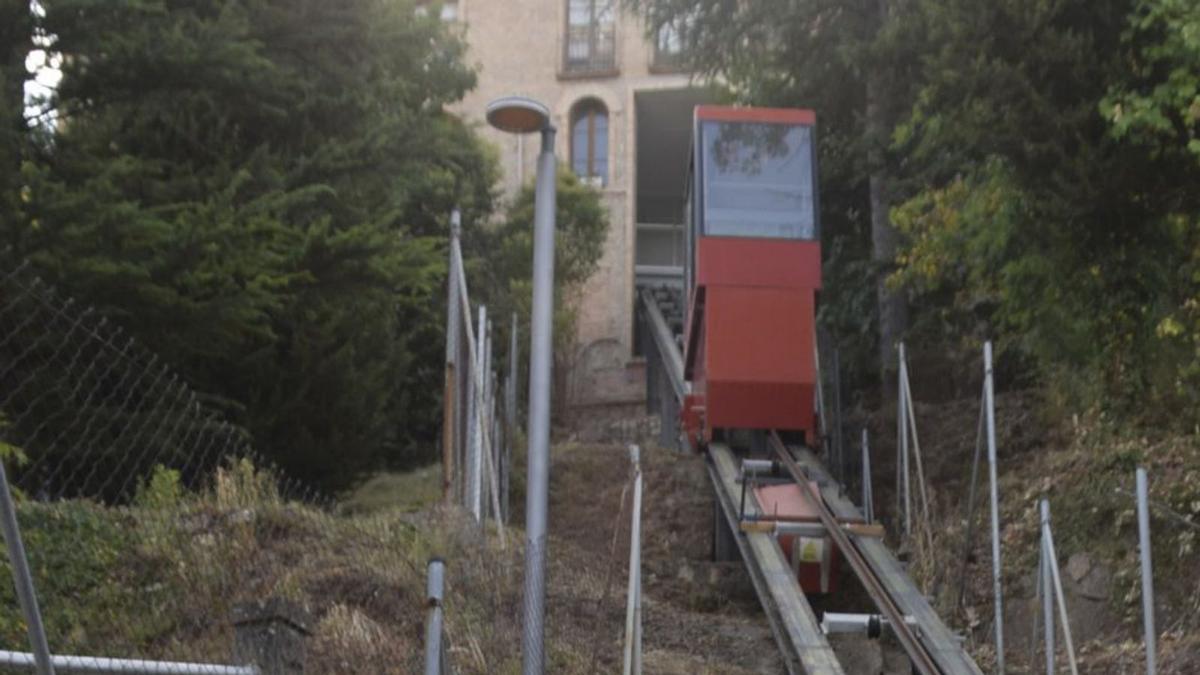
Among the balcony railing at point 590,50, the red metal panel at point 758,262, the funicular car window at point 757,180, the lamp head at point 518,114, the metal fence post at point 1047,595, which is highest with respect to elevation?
the balcony railing at point 590,50

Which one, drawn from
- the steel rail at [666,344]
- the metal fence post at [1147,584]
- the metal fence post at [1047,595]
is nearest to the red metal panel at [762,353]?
the steel rail at [666,344]

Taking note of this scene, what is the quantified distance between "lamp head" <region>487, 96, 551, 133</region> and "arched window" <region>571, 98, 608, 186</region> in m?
29.9

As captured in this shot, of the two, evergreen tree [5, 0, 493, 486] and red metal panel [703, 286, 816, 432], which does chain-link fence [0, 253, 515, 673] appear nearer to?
evergreen tree [5, 0, 493, 486]

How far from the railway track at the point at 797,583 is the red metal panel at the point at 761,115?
3.10m

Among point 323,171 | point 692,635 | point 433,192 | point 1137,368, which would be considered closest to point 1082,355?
point 1137,368

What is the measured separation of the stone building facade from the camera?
37406 millimetres

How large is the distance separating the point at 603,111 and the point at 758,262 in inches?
841

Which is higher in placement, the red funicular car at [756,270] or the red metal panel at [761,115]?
the red metal panel at [761,115]

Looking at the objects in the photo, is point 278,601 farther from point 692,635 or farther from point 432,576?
point 692,635

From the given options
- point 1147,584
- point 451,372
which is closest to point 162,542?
point 451,372

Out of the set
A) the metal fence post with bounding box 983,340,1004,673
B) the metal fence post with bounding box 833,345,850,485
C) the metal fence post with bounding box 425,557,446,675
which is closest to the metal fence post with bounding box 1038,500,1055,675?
the metal fence post with bounding box 983,340,1004,673

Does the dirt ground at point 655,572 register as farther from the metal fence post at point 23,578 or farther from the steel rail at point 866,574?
the metal fence post at point 23,578

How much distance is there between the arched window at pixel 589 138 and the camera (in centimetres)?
3912

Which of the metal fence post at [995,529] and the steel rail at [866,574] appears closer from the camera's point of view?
the steel rail at [866,574]
